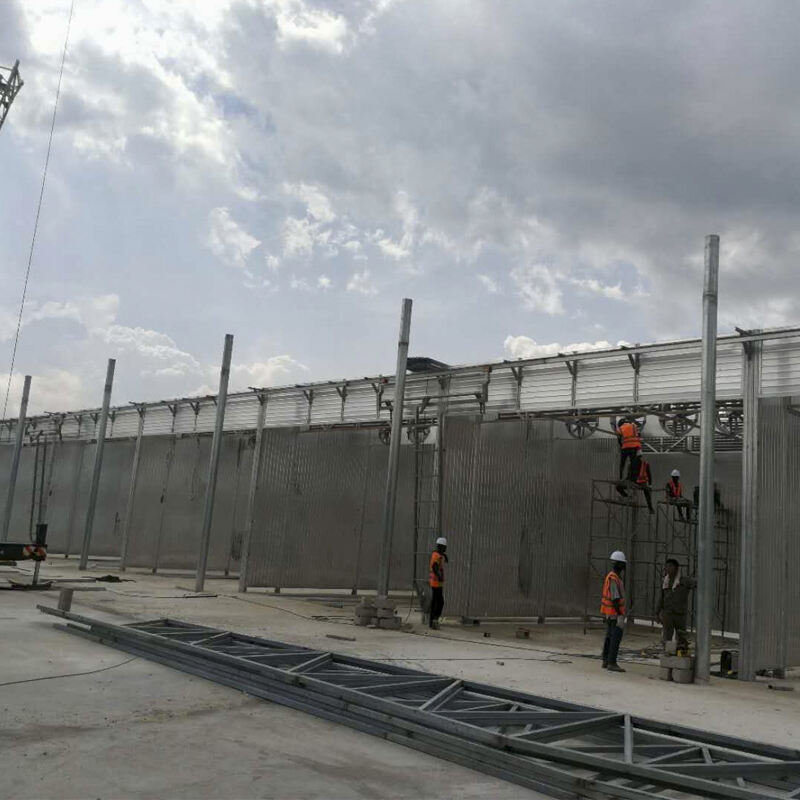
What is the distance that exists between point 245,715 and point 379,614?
8.51m

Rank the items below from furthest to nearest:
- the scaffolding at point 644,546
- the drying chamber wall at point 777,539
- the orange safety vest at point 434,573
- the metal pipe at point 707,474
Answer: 1. the scaffolding at point 644,546
2. the orange safety vest at point 434,573
3. the drying chamber wall at point 777,539
4. the metal pipe at point 707,474

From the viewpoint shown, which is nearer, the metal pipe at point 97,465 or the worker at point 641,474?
the worker at point 641,474

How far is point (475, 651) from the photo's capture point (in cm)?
1361

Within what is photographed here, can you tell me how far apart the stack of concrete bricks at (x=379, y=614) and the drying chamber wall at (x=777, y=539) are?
22.8 feet

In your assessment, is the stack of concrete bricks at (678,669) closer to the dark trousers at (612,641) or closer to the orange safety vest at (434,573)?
the dark trousers at (612,641)

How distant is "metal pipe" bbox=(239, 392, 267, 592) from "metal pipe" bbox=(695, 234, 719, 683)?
44.9ft

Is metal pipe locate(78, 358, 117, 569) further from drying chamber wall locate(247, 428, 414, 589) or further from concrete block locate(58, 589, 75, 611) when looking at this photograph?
concrete block locate(58, 589, 75, 611)

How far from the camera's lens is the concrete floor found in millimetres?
5766

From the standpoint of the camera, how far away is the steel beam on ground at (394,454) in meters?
17.4

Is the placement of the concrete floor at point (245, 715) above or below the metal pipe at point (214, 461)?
below

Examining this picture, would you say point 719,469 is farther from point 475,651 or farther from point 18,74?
point 18,74

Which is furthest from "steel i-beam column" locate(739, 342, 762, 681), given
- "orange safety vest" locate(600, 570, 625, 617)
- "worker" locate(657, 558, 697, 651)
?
"orange safety vest" locate(600, 570, 625, 617)

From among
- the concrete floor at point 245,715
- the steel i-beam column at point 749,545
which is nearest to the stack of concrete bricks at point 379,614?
the concrete floor at point 245,715

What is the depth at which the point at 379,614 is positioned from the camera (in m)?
16.1
